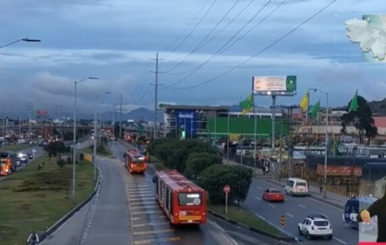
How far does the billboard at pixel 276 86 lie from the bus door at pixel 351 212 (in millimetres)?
78003

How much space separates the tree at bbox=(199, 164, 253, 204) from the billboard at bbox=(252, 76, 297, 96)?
67.7m

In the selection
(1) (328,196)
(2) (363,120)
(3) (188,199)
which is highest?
(2) (363,120)

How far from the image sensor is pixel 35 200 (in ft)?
178

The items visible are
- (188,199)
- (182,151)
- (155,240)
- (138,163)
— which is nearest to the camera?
(155,240)

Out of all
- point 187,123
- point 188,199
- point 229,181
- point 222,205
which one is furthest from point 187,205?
point 187,123

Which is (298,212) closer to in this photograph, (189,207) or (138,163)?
(189,207)

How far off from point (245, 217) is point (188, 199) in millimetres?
8559

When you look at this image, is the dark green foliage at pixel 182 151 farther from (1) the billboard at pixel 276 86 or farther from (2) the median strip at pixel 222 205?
(1) the billboard at pixel 276 86

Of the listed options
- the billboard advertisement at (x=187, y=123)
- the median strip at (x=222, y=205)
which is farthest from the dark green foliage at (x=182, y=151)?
the billboard advertisement at (x=187, y=123)

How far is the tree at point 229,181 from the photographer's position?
52844 millimetres

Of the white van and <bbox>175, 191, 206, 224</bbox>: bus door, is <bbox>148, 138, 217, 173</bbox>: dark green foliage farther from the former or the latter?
<bbox>175, 191, 206, 224</bbox>: bus door

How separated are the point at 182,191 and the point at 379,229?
30.9 metres

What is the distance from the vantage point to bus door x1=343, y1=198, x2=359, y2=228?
132 ft

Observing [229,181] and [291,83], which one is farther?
[291,83]
